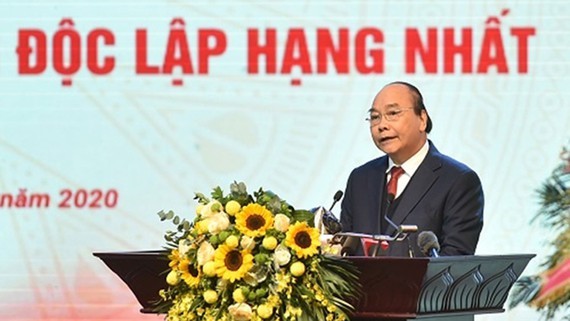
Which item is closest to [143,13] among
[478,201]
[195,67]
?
[195,67]

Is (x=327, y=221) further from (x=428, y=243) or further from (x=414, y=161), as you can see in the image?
(x=414, y=161)

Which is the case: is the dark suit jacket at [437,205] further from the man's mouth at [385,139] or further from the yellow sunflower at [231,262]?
the yellow sunflower at [231,262]

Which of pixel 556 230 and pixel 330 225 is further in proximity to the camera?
pixel 556 230

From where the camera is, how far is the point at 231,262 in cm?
259

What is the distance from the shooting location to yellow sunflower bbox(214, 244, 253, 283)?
2562 millimetres

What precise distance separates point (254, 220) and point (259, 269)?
105mm

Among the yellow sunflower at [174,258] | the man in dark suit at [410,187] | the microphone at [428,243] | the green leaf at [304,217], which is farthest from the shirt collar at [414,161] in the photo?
the yellow sunflower at [174,258]

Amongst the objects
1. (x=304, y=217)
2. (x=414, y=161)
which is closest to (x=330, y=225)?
(x=304, y=217)

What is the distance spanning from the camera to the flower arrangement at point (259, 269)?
2.54 meters

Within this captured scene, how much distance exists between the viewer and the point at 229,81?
16.9 feet

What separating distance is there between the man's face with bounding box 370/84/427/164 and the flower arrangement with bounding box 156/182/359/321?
63 centimetres

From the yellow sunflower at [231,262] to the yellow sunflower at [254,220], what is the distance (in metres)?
0.04

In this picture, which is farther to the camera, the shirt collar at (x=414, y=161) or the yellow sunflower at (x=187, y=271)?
the shirt collar at (x=414, y=161)

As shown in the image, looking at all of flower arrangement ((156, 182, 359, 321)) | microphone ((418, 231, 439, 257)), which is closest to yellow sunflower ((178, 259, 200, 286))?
flower arrangement ((156, 182, 359, 321))
